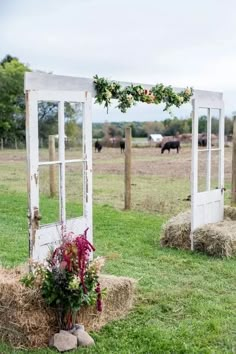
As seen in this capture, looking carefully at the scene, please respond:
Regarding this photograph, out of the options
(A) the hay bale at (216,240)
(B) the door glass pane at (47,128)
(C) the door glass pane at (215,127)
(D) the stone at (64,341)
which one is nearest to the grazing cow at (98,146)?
(C) the door glass pane at (215,127)

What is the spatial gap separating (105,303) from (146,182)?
33.2 ft

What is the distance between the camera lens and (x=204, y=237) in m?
6.21

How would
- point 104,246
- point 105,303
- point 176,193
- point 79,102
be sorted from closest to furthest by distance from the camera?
1. point 105,303
2. point 79,102
3. point 104,246
4. point 176,193

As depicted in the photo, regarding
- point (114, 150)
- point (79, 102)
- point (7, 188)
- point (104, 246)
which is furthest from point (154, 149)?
point (79, 102)

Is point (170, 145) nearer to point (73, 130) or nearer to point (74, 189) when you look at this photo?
point (74, 189)

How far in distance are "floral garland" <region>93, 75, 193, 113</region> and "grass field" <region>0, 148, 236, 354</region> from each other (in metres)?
1.05

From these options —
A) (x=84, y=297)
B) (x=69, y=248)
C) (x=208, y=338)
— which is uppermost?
(x=69, y=248)

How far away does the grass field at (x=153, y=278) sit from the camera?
357 cm

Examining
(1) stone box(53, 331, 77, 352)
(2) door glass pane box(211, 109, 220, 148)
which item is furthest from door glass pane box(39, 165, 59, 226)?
(2) door glass pane box(211, 109, 220, 148)

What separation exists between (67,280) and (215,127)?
4.01m

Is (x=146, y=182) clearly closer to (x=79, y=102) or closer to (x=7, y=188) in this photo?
(x=7, y=188)

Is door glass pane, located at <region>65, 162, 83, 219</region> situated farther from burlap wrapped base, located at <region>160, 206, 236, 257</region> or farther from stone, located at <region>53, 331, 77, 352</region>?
burlap wrapped base, located at <region>160, 206, 236, 257</region>

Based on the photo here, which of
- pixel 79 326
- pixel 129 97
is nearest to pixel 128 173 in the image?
pixel 129 97

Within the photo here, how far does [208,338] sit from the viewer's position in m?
3.62
